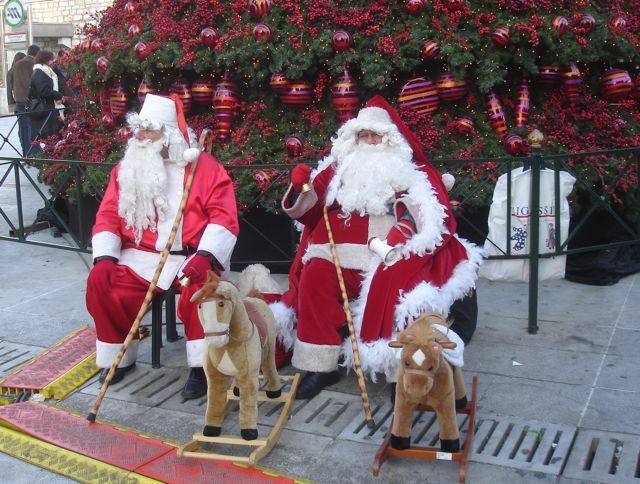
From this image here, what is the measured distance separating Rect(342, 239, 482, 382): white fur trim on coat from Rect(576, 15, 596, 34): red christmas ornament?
3.64m

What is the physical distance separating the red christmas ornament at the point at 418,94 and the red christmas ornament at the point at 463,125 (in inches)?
11.3

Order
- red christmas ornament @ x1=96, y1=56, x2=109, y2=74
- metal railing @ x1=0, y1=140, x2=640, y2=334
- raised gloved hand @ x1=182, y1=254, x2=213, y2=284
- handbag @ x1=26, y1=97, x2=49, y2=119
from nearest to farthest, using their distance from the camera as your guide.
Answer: raised gloved hand @ x1=182, y1=254, x2=213, y2=284 < metal railing @ x1=0, y1=140, x2=640, y2=334 < red christmas ornament @ x1=96, y1=56, x2=109, y2=74 < handbag @ x1=26, y1=97, x2=49, y2=119

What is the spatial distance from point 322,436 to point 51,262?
4.98 m

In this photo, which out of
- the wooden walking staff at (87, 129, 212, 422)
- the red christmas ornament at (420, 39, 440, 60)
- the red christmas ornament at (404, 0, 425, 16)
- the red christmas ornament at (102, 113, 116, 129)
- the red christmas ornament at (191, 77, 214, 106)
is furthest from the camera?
the red christmas ornament at (102, 113, 116, 129)

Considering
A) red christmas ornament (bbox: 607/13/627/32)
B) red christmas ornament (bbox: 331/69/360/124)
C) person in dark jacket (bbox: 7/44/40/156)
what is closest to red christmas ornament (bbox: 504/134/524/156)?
red christmas ornament (bbox: 331/69/360/124)

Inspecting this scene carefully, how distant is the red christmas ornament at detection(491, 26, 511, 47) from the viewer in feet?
22.6

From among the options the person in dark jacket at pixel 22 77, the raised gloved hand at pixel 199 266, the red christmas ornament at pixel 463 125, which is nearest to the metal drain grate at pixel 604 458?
the raised gloved hand at pixel 199 266

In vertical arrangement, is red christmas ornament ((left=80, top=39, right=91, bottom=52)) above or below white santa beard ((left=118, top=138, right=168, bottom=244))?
above

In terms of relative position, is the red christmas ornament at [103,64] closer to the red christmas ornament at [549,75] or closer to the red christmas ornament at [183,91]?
the red christmas ornament at [183,91]

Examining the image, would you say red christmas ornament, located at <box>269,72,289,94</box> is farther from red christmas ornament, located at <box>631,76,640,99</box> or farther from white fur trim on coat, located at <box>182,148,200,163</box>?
red christmas ornament, located at <box>631,76,640,99</box>

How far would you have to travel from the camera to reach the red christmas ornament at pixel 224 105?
7.53 m

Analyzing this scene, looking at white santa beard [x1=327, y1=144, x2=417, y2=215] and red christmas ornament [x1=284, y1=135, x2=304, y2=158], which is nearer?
white santa beard [x1=327, y1=144, x2=417, y2=215]

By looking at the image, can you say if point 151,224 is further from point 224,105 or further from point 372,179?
point 224,105

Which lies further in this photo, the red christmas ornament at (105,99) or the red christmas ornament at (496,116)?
the red christmas ornament at (105,99)
